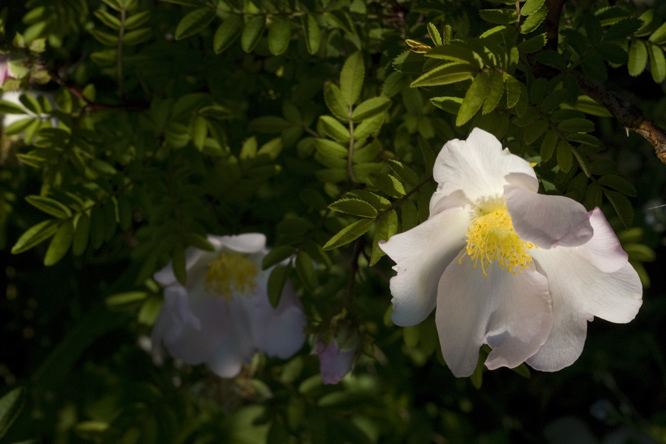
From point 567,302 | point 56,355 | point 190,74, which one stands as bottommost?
point 56,355

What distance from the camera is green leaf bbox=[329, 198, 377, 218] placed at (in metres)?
0.63

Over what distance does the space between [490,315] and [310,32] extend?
414 mm

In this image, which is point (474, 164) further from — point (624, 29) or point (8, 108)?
point (8, 108)

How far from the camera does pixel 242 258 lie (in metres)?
1.01

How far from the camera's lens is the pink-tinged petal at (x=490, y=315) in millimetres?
646

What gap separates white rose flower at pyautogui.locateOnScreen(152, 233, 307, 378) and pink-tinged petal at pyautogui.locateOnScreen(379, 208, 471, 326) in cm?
29

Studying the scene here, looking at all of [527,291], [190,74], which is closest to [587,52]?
[527,291]

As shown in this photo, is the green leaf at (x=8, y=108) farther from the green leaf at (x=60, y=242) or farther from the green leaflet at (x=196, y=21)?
the green leaflet at (x=196, y=21)

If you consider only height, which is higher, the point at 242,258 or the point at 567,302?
the point at 567,302

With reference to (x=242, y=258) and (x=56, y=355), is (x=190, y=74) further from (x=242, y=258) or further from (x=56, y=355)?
(x=56, y=355)

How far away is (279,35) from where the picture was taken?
0.73 m

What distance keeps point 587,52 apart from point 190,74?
24.1 inches

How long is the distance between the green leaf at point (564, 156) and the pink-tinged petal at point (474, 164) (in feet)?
0.19

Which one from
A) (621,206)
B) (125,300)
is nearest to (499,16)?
(621,206)
